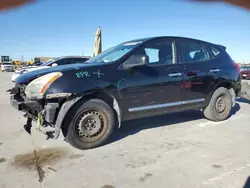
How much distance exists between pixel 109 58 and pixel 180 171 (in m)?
2.25

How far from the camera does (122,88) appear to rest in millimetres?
3639

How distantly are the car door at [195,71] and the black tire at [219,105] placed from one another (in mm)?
280

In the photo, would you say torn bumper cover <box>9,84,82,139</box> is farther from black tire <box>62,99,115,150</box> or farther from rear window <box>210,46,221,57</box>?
rear window <box>210,46,221,57</box>

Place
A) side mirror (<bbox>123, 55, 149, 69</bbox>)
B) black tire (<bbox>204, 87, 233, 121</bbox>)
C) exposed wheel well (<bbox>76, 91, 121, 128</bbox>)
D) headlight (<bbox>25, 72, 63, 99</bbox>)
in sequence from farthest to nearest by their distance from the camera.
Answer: black tire (<bbox>204, 87, 233, 121</bbox>)
side mirror (<bbox>123, 55, 149, 69</bbox>)
exposed wheel well (<bbox>76, 91, 121, 128</bbox>)
headlight (<bbox>25, 72, 63, 99</bbox>)

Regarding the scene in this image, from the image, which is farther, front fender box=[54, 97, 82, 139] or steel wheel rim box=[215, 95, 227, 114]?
steel wheel rim box=[215, 95, 227, 114]

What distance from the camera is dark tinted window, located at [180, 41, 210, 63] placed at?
14.6 ft

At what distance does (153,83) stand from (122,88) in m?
0.58

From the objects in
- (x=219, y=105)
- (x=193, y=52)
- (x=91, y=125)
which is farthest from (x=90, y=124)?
(x=219, y=105)

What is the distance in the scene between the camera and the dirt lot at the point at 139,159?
254 cm

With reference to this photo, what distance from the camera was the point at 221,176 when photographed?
2.60m

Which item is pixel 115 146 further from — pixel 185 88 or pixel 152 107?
pixel 185 88

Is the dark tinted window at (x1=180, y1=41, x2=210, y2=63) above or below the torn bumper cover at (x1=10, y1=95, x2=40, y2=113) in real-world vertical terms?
above

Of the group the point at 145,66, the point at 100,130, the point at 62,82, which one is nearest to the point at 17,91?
the point at 62,82

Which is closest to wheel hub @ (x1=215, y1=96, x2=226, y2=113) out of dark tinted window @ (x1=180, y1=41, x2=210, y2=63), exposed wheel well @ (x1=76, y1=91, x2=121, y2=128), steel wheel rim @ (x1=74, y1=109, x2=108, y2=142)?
dark tinted window @ (x1=180, y1=41, x2=210, y2=63)
